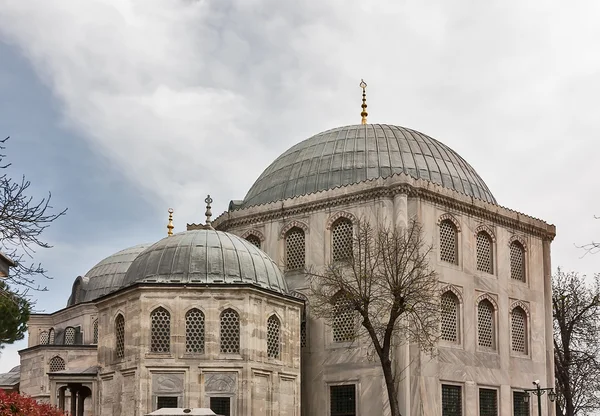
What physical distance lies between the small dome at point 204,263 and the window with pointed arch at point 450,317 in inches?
218

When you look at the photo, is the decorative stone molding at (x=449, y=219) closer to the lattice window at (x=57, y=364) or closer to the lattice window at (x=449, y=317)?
the lattice window at (x=449, y=317)

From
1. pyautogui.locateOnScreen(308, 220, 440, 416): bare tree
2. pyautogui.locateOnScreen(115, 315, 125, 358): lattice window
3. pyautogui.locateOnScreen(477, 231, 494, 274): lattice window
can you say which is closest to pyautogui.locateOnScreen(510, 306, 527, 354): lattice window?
pyautogui.locateOnScreen(477, 231, 494, 274): lattice window

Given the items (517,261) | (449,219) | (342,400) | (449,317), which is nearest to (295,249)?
(449,219)

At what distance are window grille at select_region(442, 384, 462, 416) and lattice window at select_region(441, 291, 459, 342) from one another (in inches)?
64.5

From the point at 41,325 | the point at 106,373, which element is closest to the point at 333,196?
the point at 106,373

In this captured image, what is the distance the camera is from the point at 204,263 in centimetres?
2972

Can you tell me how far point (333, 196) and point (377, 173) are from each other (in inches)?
81.6

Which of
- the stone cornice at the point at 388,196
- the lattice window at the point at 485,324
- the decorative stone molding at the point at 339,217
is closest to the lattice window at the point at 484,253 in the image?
the stone cornice at the point at 388,196

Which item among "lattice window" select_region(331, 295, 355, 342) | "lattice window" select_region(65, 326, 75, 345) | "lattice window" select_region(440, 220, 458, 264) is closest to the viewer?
"lattice window" select_region(331, 295, 355, 342)

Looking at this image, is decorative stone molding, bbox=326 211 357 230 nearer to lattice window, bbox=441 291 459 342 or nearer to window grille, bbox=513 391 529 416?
lattice window, bbox=441 291 459 342

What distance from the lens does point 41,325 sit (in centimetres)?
4194

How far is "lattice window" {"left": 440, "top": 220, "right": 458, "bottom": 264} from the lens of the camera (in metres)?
32.9

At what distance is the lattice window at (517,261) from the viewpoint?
35375 mm

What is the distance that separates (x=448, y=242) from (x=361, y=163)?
439 centimetres
